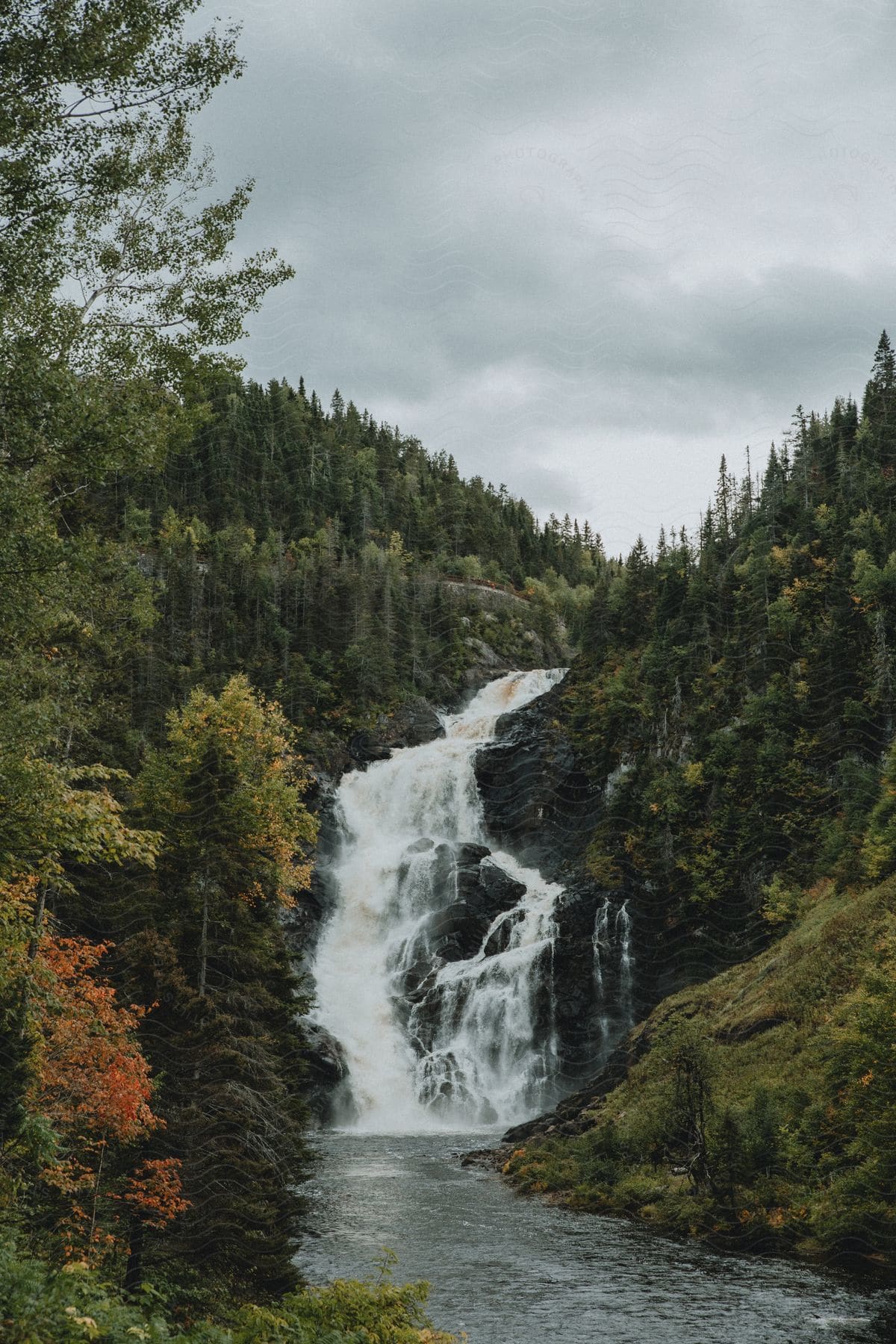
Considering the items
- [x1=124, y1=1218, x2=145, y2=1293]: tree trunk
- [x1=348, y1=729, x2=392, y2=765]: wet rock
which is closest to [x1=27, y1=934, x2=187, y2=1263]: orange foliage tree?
[x1=124, y1=1218, x2=145, y2=1293]: tree trunk

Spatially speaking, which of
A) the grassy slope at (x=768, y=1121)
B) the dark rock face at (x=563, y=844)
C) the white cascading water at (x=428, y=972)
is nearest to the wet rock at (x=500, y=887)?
the white cascading water at (x=428, y=972)

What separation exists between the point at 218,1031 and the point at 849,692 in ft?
129

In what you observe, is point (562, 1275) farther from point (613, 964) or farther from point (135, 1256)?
point (613, 964)

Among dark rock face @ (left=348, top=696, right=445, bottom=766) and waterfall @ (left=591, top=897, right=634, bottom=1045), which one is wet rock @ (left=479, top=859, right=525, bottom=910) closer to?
waterfall @ (left=591, top=897, right=634, bottom=1045)

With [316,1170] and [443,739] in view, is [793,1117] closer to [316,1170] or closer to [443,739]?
[316,1170]

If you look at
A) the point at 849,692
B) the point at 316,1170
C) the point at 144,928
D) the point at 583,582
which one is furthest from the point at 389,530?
the point at 144,928

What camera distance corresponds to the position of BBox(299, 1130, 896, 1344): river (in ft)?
59.1

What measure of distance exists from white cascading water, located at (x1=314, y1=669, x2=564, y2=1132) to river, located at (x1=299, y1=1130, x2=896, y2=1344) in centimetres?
1497

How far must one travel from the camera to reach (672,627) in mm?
63594

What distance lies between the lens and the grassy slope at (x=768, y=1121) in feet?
74.2

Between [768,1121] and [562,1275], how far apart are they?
7.46 metres

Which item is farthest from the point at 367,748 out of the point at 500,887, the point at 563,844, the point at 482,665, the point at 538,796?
the point at 482,665

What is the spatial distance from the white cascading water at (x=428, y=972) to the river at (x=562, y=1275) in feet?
49.1

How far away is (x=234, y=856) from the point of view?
23.5 m
